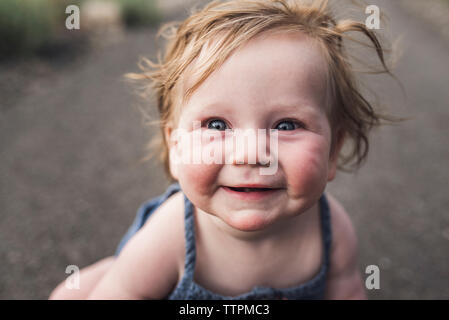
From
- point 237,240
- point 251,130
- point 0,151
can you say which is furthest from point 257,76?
point 0,151

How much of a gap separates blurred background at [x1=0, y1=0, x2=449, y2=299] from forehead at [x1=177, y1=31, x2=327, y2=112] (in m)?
0.53

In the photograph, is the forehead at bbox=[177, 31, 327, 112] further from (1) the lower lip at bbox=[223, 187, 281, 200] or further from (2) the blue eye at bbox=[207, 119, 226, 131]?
(1) the lower lip at bbox=[223, 187, 281, 200]

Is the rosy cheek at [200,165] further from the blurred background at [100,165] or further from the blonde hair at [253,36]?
the blurred background at [100,165]

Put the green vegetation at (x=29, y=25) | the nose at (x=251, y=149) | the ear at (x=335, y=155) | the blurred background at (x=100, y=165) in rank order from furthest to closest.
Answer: the green vegetation at (x=29, y=25) < the blurred background at (x=100, y=165) < the ear at (x=335, y=155) < the nose at (x=251, y=149)

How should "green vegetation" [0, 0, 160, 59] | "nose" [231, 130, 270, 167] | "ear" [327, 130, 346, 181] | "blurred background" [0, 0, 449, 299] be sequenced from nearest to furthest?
"nose" [231, 130, 270, 167]
"ear" [327, 130, 346, 181]
"blurred background" [0, 0, 449, 299]
"green vegetation" [0, 0, 160, 59]

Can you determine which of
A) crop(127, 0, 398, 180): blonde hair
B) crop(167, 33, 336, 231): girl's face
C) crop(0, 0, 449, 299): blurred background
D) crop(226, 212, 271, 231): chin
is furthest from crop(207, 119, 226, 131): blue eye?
crop(0, 0, 449, 299): blurred background

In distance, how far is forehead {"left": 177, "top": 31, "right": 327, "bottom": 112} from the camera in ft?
3.20

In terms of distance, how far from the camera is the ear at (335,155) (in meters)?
1.25

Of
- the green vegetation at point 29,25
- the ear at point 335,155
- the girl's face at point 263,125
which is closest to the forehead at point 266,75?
the girl's face at point 263,125

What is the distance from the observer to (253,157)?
96cm

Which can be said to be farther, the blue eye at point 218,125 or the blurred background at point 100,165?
the blurred background at point 100,165

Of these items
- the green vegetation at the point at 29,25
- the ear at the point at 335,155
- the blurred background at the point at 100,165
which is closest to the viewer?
the ear at the point at 335,155

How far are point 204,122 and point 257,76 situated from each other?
0.18m

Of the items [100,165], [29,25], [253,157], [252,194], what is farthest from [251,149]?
[29,25]
